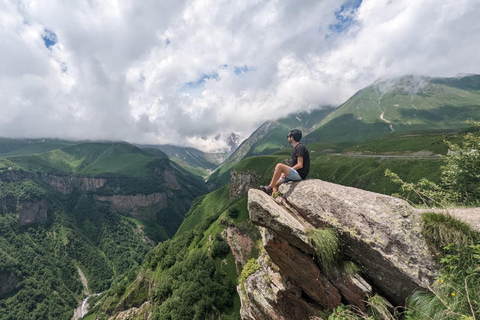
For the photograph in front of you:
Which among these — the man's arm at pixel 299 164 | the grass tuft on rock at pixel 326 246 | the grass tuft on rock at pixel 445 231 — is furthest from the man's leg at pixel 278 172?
the grass tuft on rock at pixel 445 231

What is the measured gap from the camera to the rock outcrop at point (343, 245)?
8945mm

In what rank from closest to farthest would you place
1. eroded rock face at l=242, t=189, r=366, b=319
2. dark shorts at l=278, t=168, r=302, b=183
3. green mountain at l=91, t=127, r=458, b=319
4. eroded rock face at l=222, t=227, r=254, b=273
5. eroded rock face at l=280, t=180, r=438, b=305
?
1. eroded rock face at l=280, t=180, r=438, b=305
2. eroded rock face at l=242, t=189, r=366, b=319
3. dark shorts at l=278, t=168, r=302, b=183
4. green mountain at l=91, t=127, r=458, b=319
5. eroded rock face at l=222, t=227, r=254, b=273

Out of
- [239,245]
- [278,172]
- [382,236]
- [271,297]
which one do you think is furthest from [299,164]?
[239,245]

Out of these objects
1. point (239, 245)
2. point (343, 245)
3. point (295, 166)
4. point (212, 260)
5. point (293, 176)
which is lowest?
point (239, 245)

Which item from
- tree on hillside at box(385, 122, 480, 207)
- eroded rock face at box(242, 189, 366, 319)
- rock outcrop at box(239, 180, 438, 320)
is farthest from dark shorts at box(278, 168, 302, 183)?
tree on hillside at box(385, 122, 480, 207)

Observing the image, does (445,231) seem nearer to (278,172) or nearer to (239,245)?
(278,172)

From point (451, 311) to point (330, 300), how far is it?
5.93m

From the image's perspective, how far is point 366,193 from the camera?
11.5 metres

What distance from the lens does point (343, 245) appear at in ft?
34.0

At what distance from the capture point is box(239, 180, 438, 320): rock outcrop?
29.3 feet

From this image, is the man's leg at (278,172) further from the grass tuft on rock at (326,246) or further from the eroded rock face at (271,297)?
the eroded rock face at (271,297)

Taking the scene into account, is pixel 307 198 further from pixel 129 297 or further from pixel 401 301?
pixel 129 297

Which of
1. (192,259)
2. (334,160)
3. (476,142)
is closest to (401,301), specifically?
(476,142)

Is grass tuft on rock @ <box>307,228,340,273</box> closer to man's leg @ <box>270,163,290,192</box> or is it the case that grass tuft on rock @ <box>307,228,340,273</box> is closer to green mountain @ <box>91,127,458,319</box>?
man's leg @ <box>270,163,290,192</box>
